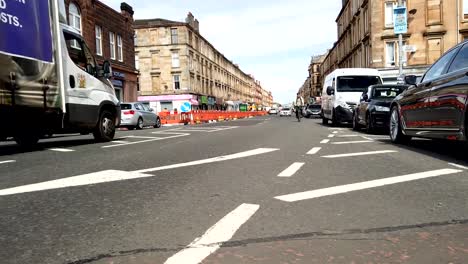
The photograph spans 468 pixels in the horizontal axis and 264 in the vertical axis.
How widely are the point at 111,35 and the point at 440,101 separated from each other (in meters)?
30.3

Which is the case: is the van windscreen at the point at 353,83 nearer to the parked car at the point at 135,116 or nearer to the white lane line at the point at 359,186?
the parked car at the point at 135,116

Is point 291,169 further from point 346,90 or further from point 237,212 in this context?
point 346,90

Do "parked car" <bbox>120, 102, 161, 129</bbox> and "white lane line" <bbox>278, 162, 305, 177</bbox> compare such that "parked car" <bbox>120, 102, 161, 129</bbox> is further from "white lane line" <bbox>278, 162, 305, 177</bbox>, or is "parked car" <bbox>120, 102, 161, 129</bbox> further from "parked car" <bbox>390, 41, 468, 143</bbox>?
"white lane line" <bbox>278, 162, 305, 177</bbox>

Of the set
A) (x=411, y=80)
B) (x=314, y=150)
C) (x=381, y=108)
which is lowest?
(x=314, y=150)

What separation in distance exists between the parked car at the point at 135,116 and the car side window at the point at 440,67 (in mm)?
16341

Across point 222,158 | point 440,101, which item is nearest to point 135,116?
point 222,158

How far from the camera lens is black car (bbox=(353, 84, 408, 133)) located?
12102 millimetres

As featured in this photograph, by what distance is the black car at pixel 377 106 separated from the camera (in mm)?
12102

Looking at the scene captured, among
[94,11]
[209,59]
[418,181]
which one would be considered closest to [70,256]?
[418,181]

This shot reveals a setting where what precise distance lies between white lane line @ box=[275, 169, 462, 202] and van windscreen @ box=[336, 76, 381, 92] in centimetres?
1285

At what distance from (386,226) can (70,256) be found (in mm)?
2223

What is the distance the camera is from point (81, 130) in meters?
10.3

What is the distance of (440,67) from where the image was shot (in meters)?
7.23

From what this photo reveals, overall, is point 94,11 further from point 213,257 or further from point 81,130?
point 213,257
